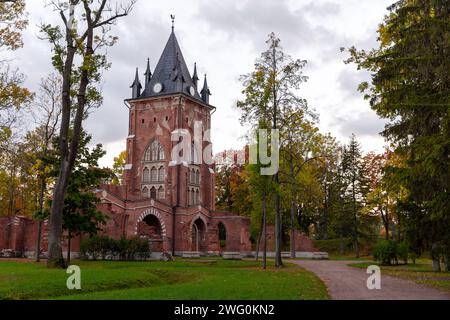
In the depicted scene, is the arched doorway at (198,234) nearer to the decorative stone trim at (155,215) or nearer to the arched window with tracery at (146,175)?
the decorative stone trim at (155,215)

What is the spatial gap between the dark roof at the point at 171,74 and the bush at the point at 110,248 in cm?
2095

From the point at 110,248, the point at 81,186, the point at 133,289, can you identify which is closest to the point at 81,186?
the point at 81,186

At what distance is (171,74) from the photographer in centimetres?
5119

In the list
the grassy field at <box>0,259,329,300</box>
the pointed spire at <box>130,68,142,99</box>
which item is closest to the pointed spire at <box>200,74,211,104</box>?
the pointed spire at <box>130,68,142,99</box>

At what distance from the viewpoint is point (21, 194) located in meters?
48.0

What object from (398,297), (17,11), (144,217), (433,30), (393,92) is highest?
(17,11)

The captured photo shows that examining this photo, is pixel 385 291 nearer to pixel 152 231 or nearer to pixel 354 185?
pixel 152 231

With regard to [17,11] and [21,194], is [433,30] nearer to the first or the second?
[17,11]

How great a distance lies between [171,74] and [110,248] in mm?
24442

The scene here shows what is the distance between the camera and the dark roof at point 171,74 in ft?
164

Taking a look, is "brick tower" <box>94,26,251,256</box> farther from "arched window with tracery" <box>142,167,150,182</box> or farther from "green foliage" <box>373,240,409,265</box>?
"green foliage" <box>373,240,409,265</box>
